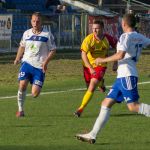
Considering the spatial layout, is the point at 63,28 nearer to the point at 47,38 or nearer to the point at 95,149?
the point at 47,38

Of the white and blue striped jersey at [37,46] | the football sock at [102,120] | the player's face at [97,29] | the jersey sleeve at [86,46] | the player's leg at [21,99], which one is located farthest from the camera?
the jersey sleeve at [86,46]

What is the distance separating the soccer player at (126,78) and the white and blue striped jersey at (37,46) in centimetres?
393

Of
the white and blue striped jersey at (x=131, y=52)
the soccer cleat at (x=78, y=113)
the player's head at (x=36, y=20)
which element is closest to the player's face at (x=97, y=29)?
the player's head at (x=36, y=20)

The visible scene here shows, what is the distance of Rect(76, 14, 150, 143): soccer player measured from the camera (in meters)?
11.4

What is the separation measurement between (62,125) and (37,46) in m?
2.23

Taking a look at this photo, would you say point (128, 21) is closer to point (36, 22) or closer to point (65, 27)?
point (36, 22)

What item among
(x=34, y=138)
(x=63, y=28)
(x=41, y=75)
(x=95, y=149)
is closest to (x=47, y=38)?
(x=41, y=75)

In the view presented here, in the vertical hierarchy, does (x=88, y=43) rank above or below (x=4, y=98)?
above

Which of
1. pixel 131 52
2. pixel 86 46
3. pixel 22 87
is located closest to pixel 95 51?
pixel 86 46

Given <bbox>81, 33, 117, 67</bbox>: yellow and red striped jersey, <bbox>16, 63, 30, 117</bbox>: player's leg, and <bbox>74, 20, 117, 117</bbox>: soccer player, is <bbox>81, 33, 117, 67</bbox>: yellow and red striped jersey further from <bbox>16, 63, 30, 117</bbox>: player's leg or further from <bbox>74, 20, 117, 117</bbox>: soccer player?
<bbox>16, 63, 30, 117</bbox>: player's leg

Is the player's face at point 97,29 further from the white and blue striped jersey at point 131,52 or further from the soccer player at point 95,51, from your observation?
the white and blue striped jersey at point 131,52

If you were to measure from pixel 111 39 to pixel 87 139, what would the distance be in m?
4.75

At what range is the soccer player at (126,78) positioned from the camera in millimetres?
11398

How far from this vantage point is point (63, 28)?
4175cm
